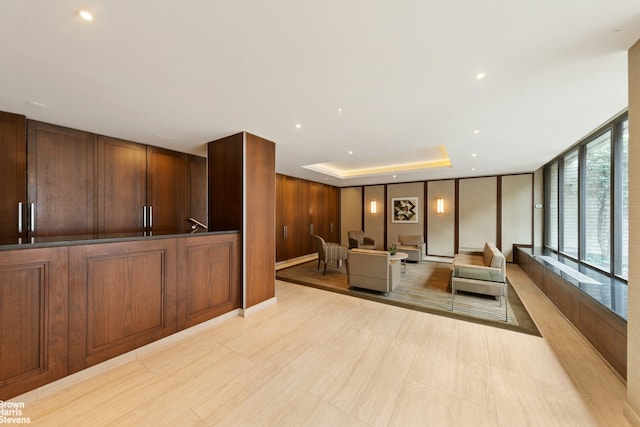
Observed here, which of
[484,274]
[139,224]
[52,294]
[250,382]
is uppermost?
[139,224]

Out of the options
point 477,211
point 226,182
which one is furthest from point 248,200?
point 477,211

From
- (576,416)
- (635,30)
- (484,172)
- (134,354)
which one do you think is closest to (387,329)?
(576,416)

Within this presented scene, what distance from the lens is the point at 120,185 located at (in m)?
3.39

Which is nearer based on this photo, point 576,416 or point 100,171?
point 576,416

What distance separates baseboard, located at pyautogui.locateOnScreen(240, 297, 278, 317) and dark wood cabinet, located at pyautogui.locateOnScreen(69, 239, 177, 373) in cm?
88

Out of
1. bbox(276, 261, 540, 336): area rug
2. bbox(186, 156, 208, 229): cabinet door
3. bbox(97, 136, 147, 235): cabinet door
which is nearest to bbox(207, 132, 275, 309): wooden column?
bbox(186, 156, 208, 229): cabinet door

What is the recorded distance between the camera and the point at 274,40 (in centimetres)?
153

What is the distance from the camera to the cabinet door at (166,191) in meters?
3.73

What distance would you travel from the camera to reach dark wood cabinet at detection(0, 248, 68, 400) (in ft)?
5.56

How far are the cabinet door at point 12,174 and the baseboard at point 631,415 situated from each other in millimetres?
5644

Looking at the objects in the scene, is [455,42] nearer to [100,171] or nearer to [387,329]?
[387,329]

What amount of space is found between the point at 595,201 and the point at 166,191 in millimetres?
7117

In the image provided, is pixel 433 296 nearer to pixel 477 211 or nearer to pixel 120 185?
pixel 477 211

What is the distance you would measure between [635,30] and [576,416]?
2.66 metres
